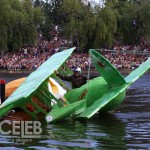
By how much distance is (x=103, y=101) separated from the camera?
14.2 meters

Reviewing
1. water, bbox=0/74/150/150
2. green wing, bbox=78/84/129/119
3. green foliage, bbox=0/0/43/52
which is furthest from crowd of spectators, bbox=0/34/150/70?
green wing, bbox=78/84/129/119

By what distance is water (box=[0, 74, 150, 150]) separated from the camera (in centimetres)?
1098

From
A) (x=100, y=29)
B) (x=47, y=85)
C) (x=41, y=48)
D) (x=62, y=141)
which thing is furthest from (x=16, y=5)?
(x=62, y=141)

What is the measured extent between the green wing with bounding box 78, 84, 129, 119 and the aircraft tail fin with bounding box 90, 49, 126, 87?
229 mm

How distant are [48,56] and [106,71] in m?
42.9

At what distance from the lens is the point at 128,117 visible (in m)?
15.5

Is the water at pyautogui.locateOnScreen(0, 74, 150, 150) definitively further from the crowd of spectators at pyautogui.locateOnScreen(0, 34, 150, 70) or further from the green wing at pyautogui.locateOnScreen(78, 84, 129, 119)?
the crowd of spectators at pyautogui.locateOnScreen(0, 34, 150, 70)

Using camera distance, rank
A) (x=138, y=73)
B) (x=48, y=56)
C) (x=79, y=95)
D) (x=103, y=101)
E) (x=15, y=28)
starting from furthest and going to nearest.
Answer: (x=15, y=28) → (x=48, y=56) → (x=79, y=95) → (x=138, y=73) → (x=103, y=101)

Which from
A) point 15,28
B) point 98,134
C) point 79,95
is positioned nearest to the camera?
point 98,134

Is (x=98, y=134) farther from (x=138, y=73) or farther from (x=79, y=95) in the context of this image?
(x=138, y=73)

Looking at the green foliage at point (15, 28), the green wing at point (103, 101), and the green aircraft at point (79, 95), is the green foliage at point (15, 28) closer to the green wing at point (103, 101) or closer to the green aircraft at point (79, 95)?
the green aircraft at point (79, 95)

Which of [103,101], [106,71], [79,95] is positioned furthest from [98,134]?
[79,95]

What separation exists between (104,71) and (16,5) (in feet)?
161

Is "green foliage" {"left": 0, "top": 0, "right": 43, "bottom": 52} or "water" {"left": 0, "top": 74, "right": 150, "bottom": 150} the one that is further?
"green foliage" {"left": 0, "top": 0, "right": 43, "bottom": 52}
